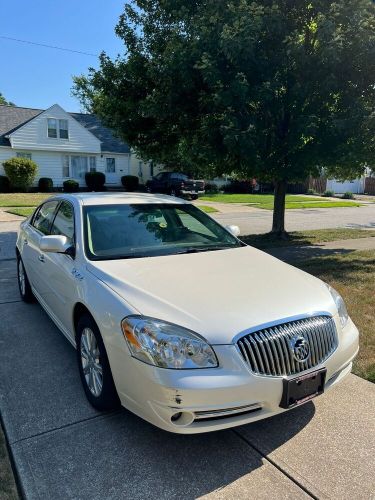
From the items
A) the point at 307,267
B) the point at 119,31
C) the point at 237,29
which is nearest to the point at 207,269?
the point at 307,267

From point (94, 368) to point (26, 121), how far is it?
101 ft

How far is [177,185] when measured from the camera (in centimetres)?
2612

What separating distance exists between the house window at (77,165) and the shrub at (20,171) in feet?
11.9

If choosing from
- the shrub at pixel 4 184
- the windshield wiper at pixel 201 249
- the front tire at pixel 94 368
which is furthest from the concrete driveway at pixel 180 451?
the shrub at pixel 4 184

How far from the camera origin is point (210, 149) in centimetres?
877

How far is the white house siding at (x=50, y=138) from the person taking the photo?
28625 millimetres

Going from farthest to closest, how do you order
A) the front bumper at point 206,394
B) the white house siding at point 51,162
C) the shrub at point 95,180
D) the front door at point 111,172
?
1. the front door at point 111,172
2. the shrub at point 95,180
3. the white house siding at point 51,162
4. the front bumper at point 206,394

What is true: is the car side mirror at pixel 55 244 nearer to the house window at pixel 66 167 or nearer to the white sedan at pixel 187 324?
the white sedan at pixel 187 324

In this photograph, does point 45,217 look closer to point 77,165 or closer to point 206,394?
point 206,394

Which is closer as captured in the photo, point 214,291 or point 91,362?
point 214,291

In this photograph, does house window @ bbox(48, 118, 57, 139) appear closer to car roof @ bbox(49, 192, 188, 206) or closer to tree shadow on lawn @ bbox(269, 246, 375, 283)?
tree shadow on lawn @ bbox(269, 246, 375, 283)

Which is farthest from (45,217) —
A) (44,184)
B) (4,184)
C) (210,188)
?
(210,188)

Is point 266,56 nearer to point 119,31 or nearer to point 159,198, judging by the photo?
point 119,31

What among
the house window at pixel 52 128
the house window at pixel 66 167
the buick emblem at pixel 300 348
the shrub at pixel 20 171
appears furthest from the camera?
the house window at pixel 66 167
